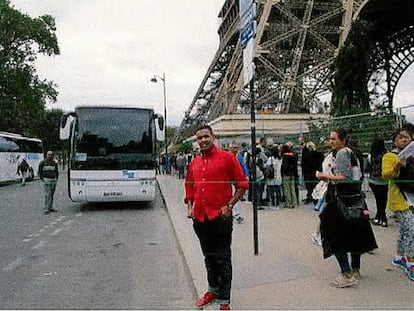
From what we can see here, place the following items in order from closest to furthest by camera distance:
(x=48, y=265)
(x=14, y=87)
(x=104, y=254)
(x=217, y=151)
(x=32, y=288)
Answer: (x=217, y=151) < (x=32, y=288) < (x=48, y=265) < (x=104, y=254) < (x=14, y=87)

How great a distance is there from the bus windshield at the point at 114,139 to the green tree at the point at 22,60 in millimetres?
31689

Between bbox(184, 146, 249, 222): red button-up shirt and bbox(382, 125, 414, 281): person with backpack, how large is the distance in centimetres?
180

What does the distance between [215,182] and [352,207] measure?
1.55 m

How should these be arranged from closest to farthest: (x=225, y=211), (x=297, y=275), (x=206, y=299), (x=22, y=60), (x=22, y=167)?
(x=225, y=211)
(x=206, y=299)
(x=297, y=275)
(x=22, y=167)
(x=22, y=60)

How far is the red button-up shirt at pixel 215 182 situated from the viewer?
515cm

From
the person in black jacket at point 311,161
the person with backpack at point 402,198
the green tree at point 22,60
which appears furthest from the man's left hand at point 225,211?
the green tree at point 22,60

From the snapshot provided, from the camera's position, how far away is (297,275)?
20.3 feet

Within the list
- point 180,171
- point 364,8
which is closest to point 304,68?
point 364,8

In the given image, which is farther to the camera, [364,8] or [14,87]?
[14,87]

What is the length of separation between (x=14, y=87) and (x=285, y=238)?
39.4 m

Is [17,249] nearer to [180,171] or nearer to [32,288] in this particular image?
[32,288]

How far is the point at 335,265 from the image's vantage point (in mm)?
6633

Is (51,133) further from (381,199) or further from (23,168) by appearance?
(381,199)

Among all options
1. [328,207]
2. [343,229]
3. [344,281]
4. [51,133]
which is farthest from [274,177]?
[51,133]
